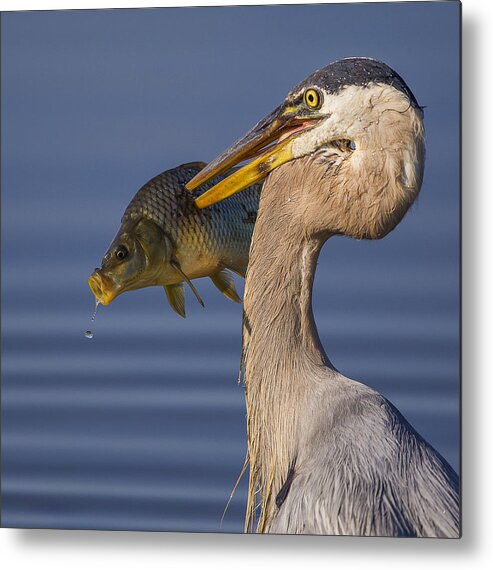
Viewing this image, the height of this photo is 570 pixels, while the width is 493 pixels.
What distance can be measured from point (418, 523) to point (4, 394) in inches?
37.8

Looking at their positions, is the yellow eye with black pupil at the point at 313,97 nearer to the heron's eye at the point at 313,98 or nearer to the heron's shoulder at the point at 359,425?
the heron's eye at the point at 313,98

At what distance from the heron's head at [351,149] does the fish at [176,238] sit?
0.20 meters

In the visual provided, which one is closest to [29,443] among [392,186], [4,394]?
[4,394]

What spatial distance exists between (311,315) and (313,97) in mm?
395

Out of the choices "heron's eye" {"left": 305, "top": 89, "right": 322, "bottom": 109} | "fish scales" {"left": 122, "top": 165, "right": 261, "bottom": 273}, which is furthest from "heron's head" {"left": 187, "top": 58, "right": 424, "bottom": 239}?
"fish scales" {"left": 122, "top": 165, "right": 261, "bottom": 273}

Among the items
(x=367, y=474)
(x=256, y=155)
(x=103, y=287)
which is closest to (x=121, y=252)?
(x=103, y=287)

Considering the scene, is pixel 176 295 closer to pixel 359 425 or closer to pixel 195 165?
pixel 195 165

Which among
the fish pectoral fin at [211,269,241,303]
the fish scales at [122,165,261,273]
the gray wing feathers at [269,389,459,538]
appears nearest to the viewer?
the gray wing feathers at [269,389,459,538]

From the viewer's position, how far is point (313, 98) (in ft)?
6.56

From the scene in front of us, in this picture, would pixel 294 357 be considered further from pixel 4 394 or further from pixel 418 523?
pixel 4 394

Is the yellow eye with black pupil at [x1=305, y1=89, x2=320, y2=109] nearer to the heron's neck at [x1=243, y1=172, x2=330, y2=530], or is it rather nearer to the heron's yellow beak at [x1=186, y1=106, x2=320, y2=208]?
the heron's yellow beak at [x1=186, y1=106, x2=320, y2=208]

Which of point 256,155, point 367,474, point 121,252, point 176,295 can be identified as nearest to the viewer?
point 367,474

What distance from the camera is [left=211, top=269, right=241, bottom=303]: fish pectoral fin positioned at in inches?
90.0

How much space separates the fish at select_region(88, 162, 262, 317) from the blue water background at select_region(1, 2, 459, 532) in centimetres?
16
